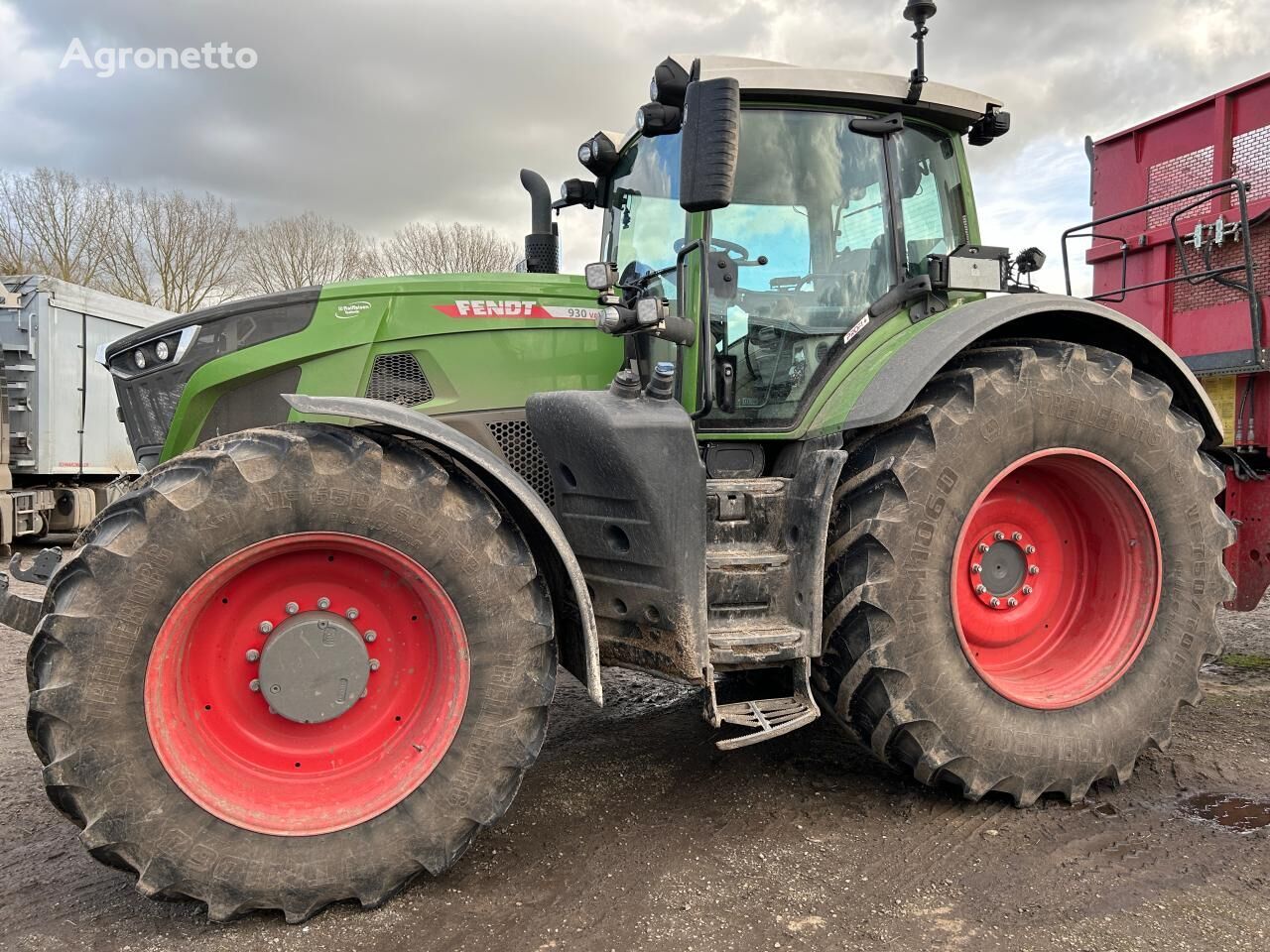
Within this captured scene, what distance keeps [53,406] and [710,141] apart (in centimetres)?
1050

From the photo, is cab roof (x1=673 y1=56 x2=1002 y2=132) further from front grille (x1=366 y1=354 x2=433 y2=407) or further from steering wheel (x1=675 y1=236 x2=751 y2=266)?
front grille (x1=366 y1=354 x2=433 y2=407)

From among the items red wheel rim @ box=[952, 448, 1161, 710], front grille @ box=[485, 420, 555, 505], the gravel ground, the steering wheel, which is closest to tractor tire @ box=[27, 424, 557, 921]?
the gravel ground

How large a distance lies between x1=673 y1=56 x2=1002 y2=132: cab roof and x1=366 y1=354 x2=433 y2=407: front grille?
1491 mm

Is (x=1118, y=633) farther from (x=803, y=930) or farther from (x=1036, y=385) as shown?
(x=803, y=930)

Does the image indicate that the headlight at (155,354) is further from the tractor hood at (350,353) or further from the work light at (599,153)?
the work light at (599,153)

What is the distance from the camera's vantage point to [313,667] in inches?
107

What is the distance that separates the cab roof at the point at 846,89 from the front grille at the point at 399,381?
149 cm

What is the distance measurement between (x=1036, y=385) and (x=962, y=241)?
0.83 m

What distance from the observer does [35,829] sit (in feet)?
10.6

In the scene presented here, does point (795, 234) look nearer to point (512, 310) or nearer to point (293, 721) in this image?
point (512, 310)

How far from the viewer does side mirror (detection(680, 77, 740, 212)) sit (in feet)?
8.85

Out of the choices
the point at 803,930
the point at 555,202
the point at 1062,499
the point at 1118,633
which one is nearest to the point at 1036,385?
the point at 1062,499

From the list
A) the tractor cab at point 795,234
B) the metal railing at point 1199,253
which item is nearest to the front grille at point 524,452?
the tractor cab at point 795,234

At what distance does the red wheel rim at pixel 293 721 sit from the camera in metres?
2.60
